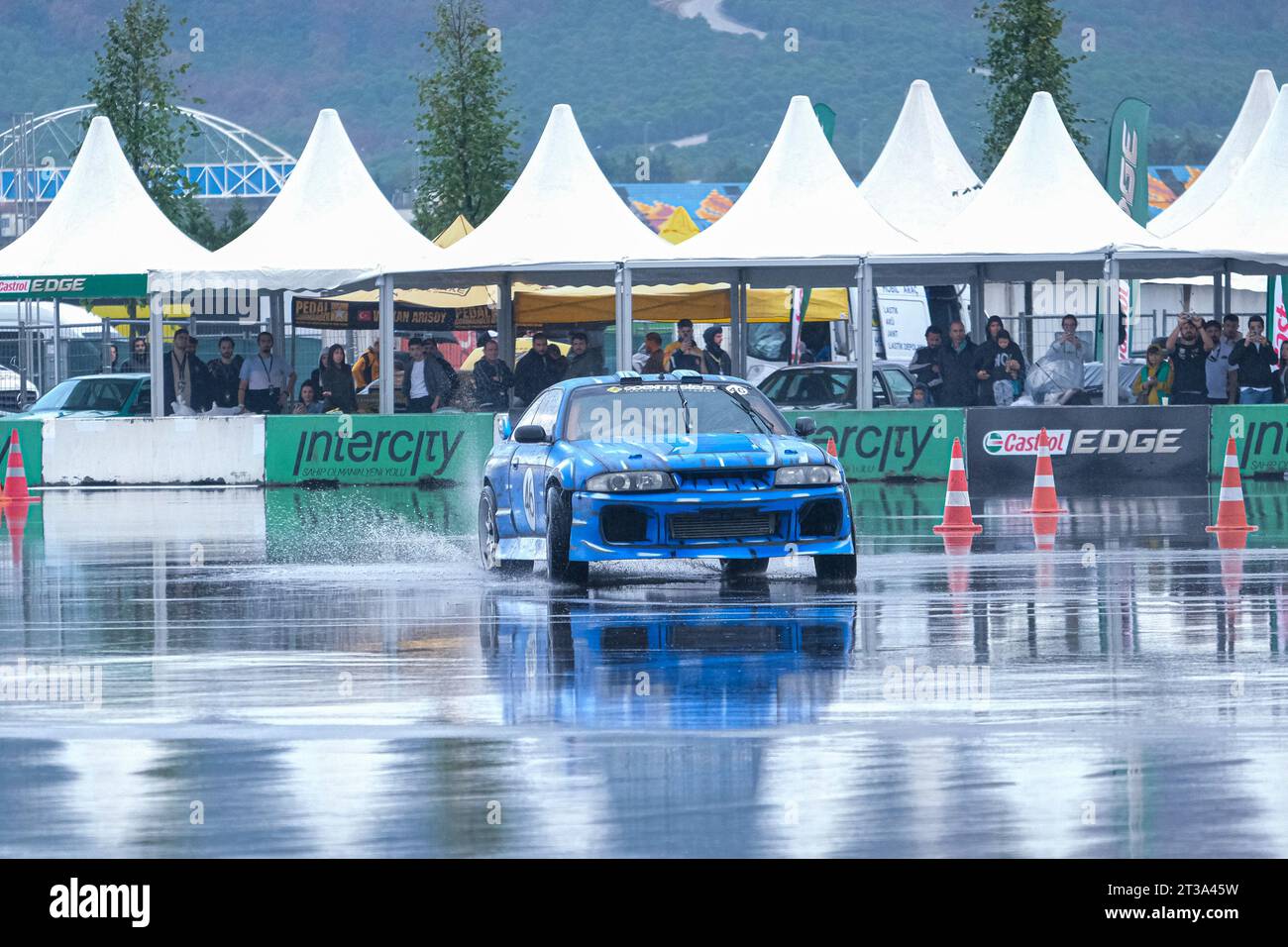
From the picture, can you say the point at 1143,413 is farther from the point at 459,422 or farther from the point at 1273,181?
the point at 459,422

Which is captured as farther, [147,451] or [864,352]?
[147,451]

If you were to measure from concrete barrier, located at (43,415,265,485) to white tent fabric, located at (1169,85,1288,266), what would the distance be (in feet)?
41.0

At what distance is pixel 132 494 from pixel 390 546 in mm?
10311

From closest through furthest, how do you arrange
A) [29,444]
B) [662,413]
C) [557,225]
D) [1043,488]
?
[662,413]
[1043,488]
[29,444]
[557,225]

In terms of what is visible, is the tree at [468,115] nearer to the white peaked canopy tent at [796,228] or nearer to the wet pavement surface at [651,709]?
the white peaked canopy tent at [796,228]

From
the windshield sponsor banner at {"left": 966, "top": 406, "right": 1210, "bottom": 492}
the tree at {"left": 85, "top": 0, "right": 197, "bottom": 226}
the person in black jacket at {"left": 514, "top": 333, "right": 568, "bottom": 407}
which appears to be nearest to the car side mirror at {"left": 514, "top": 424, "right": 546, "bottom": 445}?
the windshield sponsor banner at {"left": 966, "top": 406, "right": 1210, "bottom": 492}

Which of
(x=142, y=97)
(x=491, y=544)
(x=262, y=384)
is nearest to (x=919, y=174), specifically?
(x=262, y=384)

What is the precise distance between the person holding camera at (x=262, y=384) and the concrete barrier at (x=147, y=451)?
164cm

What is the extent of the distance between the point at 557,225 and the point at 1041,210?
6538mm

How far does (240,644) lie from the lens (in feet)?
41.1

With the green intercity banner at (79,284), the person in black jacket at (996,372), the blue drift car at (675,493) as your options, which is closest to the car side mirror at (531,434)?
the blue drift car at (675,493)

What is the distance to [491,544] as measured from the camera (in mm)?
17016

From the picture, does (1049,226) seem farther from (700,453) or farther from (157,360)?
(700,453)
